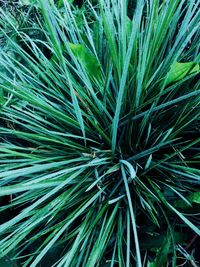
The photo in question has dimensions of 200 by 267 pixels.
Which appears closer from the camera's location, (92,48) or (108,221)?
(108,221)

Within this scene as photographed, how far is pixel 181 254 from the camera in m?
0.65

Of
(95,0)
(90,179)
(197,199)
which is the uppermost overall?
(95,0)

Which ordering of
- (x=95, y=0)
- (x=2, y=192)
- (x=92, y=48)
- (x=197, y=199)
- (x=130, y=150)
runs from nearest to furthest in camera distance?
(x=2, y=192) < (x=197, y=199) < (x=130, y=150) < (x=92, y=48) < (x=95, y=0)

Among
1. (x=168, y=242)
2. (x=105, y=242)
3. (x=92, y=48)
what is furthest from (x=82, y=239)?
(x=92, y=48)

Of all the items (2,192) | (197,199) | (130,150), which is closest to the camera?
(2,192)

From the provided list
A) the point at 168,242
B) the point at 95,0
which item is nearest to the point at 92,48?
the point at 95,0

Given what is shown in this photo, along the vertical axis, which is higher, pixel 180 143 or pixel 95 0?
pixel 95 0

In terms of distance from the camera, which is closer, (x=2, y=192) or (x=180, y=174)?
(x=2, y=192)

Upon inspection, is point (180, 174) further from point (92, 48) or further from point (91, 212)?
point (92, 48)

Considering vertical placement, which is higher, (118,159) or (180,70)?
(180,70)

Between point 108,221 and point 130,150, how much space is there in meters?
0.17

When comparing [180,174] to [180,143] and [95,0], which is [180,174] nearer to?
[180,143]

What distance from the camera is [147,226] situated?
2.12ft

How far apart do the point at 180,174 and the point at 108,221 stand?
18cm
